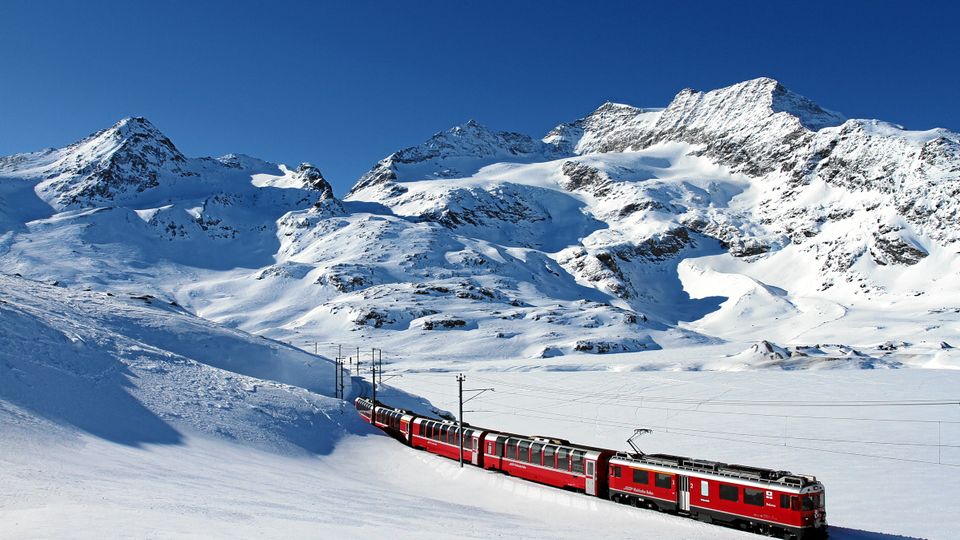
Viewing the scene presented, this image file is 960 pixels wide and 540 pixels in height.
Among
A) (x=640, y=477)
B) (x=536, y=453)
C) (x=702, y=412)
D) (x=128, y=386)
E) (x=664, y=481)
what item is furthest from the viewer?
(x=702, y=412)

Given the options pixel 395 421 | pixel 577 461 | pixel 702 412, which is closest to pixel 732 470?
pixel 577 461

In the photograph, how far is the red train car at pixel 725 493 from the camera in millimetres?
26828

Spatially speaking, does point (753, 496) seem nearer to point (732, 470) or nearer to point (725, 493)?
point (725, 493)

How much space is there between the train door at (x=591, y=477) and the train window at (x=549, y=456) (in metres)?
2.62

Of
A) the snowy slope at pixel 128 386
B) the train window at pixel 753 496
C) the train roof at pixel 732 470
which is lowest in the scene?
the train window at pixel 753 496

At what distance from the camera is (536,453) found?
39.2m

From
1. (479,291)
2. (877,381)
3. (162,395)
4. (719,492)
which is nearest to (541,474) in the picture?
(719,492)

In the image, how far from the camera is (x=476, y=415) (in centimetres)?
7575

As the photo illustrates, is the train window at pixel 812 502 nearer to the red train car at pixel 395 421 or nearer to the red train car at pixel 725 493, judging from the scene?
the red train car at pixel 725 493

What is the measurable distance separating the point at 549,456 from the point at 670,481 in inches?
332

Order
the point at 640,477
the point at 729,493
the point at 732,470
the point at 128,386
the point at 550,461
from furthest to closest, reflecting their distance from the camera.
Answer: the point at 128,386, the point at 550,461, the point at 640,477, the point at 732,470, the point at 729,493

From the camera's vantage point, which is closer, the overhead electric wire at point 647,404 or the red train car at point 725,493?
the red train car at point 725,493

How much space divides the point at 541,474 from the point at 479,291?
15381 centimetres

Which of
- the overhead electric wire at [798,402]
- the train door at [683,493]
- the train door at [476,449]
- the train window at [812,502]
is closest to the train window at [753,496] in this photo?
the train window at [812,502]
